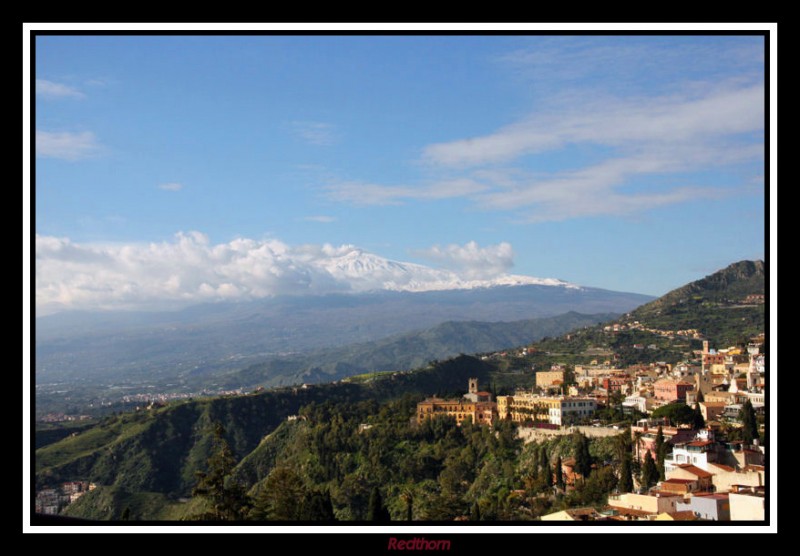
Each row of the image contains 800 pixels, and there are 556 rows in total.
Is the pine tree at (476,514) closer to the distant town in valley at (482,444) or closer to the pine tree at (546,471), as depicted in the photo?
the distant town in valley at (482,444)

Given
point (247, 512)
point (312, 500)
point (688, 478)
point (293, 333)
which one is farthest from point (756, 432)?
point (293, 333)

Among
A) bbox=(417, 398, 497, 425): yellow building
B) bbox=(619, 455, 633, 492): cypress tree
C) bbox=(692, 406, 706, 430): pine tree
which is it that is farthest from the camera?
bbox=(417, 398, 497, 425): yellow building

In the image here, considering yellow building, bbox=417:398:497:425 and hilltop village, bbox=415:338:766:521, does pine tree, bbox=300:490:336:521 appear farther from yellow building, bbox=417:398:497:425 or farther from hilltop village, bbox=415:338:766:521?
yellow building, bbox=417:398:497:425

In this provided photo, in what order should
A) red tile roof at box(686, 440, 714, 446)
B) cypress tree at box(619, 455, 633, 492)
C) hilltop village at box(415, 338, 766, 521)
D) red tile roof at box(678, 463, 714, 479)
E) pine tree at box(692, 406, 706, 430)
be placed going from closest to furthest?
hilltop village at box(415, 338, 766, 521), red tile roof at box(678, 463, 714, 479), cypress tree at box(619, 455, 633, 492), red tile roof at box(686, 440, 714, 446), pine tree at box(692, 406, 706, 430)

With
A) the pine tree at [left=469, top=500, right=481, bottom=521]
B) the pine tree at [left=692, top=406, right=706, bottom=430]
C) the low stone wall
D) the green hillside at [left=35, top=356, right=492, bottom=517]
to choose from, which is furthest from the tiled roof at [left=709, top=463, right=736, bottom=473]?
the green hillside at [left=35, top=356, right=492, bottom=517]

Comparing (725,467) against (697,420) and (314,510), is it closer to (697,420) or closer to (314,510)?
(697,420)

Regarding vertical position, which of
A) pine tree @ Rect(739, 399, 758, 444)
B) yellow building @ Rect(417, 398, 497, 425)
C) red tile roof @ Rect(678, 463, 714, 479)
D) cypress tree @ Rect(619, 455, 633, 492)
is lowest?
yellow building @ Rect(417, 398, 497, 425)

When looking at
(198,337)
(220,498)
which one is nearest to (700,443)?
(220,498)
